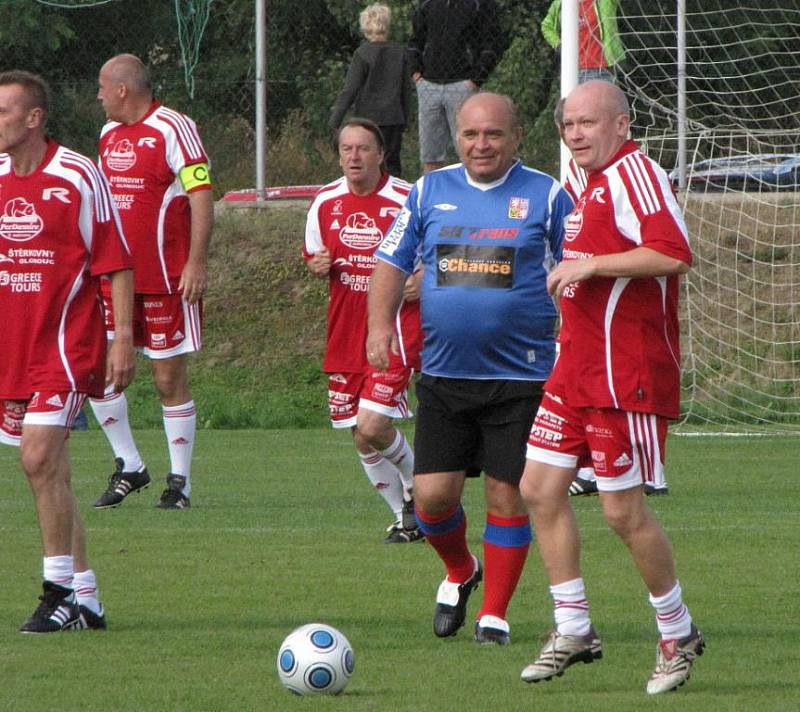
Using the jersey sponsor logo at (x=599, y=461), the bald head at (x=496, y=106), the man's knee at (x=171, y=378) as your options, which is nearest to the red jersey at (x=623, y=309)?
the jersey sponsor logo at (x=599, y=461)

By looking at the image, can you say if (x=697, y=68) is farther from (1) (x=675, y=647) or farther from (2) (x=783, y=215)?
(1) (x=675, y=647)

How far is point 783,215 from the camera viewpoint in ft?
54.2

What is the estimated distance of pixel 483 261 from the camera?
636 centimetres

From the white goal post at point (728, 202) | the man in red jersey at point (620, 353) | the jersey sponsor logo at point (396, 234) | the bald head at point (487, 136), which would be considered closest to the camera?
the man in red jersey at point (620, 353)

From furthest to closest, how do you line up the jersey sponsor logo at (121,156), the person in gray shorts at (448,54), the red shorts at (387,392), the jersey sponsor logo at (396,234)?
1. the person in gray shorts at (448,54)
2. the jersey sponsor logo at (121,156)
3. the red shorts at (387,392)
4. the jersey sponsor logo at (396,234)

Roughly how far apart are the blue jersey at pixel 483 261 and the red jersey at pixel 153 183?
397 cm

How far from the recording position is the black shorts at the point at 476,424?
6.47m

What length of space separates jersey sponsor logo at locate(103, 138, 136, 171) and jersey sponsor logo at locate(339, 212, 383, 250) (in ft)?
5.33

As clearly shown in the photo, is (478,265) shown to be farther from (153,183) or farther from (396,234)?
(153,183)

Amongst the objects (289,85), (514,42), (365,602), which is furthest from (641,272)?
(514,42)

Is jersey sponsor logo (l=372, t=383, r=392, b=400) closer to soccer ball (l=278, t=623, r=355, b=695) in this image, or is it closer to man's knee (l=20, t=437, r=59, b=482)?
man's knee (l=20, t=437, r=59, b=482)

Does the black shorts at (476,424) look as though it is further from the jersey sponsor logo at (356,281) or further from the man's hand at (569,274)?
the jersey sponsor logo at (356,281)

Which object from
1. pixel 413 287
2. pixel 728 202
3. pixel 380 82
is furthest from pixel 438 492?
pixel 728 202

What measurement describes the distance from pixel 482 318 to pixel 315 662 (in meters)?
1.53
